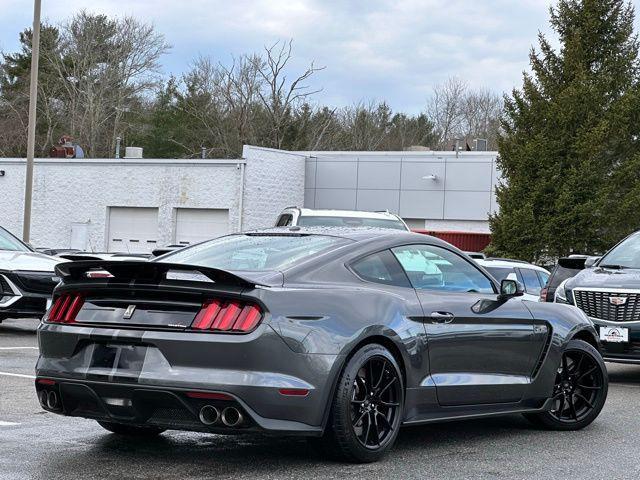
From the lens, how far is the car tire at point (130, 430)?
23.7 feet

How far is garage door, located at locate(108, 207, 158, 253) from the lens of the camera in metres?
41.4

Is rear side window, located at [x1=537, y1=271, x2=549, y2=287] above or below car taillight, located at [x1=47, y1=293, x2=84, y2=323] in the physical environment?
below

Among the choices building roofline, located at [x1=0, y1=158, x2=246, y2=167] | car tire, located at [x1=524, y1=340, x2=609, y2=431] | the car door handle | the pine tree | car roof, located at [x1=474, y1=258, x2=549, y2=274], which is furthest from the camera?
building roofline, located at [x1=0, y1=158, x2=246, y2=167]

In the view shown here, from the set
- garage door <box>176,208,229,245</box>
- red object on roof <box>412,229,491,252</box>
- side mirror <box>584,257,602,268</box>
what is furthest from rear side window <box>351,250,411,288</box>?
red object on roof <box>412,229,491,252</box>

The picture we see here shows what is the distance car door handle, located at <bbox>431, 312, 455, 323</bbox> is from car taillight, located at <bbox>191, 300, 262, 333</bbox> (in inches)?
57.3

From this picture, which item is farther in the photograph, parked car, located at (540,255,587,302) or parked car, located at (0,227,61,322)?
parked car, located at (0,227,61,322)

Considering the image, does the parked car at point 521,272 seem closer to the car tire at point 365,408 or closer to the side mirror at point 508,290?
the side mirror at point 508,290

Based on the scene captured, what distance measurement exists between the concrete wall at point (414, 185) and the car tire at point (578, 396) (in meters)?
32.3

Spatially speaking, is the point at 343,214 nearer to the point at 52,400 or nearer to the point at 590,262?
the point at 590,262

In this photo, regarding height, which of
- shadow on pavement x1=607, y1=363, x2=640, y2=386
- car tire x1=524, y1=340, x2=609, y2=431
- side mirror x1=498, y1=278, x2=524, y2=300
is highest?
side mirror x1=498, y1=278, x2=524, y2=300

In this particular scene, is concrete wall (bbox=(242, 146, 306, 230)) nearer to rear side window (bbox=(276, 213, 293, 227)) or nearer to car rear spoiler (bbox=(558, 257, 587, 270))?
rear side window (bbox=(276, 213, 293, 227))

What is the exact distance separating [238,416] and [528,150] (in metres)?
32.0

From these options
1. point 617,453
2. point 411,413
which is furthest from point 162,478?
point 617,453

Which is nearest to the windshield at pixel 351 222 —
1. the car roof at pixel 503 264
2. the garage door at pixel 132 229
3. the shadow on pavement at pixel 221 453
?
the car roof at pixel 503 264
